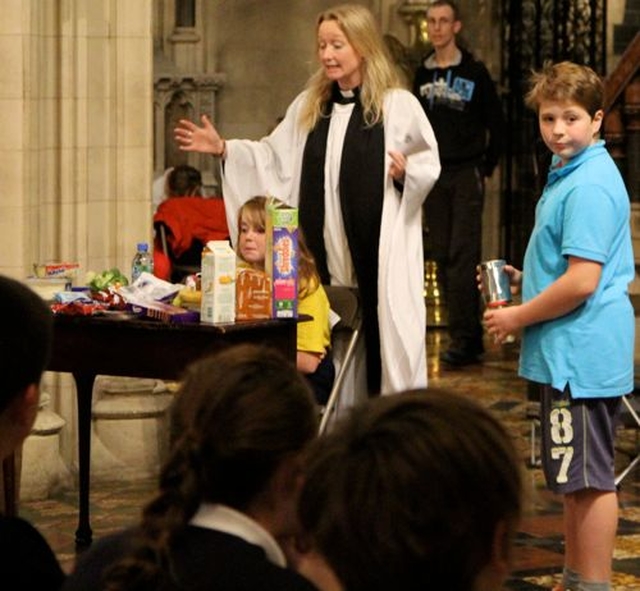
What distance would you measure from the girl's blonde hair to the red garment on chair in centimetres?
385

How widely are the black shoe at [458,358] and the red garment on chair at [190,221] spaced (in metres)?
1.35

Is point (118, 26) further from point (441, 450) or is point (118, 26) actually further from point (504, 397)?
point (441, 450)

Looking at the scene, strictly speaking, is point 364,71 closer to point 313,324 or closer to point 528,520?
point 313,324

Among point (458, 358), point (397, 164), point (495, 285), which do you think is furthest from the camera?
point (458, 358)

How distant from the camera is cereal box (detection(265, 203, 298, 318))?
211 inches

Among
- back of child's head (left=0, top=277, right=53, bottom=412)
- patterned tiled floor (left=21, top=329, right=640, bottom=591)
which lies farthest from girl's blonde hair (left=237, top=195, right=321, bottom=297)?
back of child's head (left=0, top=277, right=53, bottom=412)

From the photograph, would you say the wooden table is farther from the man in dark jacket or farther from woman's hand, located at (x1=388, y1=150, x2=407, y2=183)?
the man in dark jacket

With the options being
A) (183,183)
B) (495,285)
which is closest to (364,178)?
(495,285)

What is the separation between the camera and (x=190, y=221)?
9961 mm

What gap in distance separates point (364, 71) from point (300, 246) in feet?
2.62

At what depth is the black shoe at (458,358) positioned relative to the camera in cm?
1006

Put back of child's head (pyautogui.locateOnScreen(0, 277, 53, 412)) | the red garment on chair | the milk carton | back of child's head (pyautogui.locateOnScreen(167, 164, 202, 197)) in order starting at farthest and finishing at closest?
back of child's head (pyautogui.locateOnScreen(167, 164, 202, 197)) < the red garment on chair < the milk carton < back of child's head (pyautogui.locateOnScreen(0, 277, 53, 412))

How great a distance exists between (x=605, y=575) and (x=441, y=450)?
2.98 m

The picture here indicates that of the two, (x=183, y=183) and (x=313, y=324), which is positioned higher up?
(x=183, y=183)
